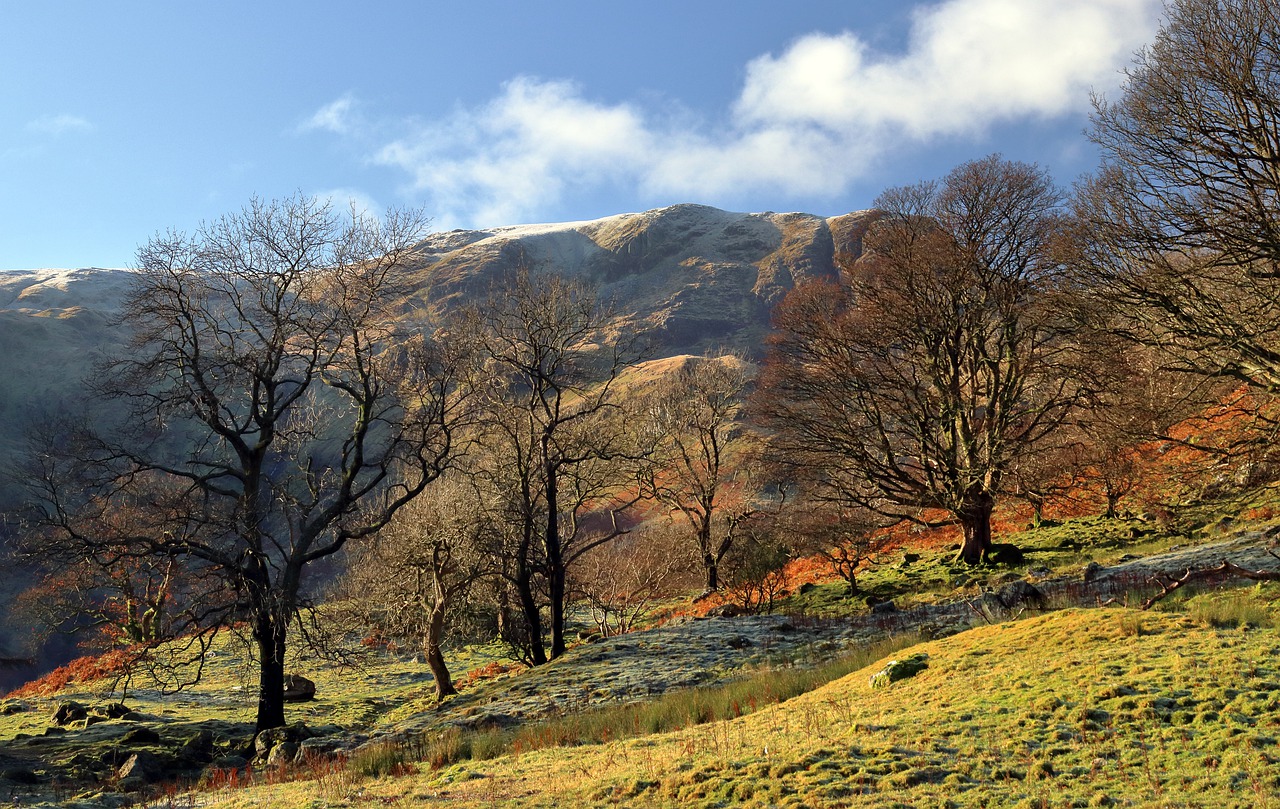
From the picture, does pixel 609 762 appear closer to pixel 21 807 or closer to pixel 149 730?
pixel 21 807

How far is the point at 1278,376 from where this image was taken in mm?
14750

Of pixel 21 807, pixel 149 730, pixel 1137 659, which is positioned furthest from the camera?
pixel 149 730

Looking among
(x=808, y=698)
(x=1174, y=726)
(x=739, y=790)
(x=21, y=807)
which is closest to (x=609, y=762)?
(x=739, y=790)

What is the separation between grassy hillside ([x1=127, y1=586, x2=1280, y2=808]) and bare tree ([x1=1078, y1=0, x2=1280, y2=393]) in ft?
24.4

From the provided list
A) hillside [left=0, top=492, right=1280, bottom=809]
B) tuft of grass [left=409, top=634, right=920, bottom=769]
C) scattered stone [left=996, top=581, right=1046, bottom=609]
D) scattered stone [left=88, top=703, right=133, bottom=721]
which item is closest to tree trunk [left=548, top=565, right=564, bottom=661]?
hillside [left=0, top=492, right=1280, bottom=809]

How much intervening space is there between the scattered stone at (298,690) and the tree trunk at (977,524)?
2011 centimetres

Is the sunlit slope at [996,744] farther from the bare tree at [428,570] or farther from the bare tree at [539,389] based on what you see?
the bare tree at [539,389]

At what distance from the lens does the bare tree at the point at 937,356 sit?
21.7m

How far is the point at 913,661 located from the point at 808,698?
4.73 feet

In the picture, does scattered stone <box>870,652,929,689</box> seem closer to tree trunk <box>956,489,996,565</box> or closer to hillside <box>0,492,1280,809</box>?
hillside <box>0,492,1280,809</box>

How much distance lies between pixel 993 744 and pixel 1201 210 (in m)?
13.9

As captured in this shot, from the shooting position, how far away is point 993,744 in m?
6.72

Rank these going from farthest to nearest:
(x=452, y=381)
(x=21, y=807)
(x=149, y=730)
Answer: (x=452, y=381), (x=149, y=730), (x=21, y=807)

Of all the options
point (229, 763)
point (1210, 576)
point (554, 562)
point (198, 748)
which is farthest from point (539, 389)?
point (1210, 576)
